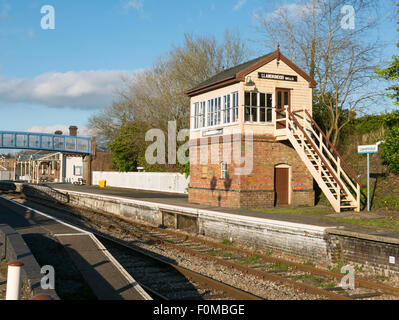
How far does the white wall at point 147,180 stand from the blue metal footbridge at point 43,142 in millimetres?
4128

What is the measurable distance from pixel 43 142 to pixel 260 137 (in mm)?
37357

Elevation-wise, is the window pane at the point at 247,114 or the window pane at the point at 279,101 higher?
the window pane at the point at 279,101

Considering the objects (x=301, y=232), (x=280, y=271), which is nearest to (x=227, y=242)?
(x=301, y=232)

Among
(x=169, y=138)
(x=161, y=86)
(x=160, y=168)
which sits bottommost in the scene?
(x=160, y=168)

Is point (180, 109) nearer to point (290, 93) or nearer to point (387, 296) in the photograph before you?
point (290, 93)

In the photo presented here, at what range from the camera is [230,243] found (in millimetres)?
13734

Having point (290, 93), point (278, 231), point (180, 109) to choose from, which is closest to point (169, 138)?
point (180, 109)

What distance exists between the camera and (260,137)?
1780 cm

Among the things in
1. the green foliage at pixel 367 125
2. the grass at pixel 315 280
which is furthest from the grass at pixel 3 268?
the green foliage at pixel 367 125

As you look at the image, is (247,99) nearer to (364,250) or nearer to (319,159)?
(319,159)

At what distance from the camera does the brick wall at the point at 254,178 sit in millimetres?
17484

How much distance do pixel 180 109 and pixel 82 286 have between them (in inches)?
1050

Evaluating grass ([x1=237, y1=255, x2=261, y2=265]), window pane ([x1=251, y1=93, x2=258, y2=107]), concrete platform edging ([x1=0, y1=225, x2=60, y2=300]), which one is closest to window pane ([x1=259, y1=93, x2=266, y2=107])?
window pane ([x1=251, y1=93, x2=258, y2=107])

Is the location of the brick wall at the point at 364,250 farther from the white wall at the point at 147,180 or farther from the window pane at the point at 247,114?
the white wall at the point at 147,180
